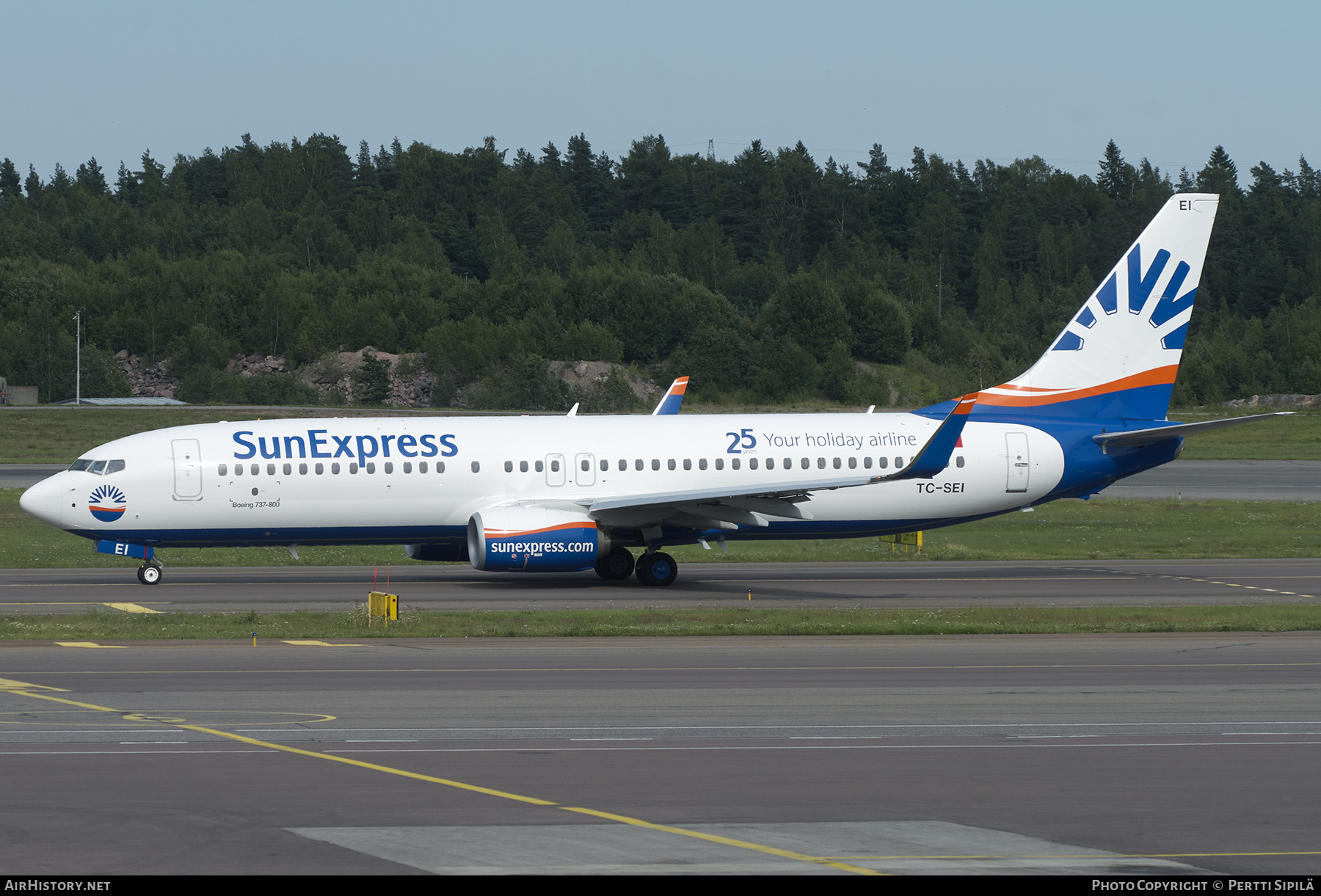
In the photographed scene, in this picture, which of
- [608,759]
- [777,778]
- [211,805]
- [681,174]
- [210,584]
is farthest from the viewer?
[681,174]

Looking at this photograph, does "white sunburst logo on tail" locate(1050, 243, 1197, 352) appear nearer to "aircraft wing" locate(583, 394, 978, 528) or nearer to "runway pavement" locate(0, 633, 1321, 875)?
"aircraft wing" locate(583, 394, 978, 528)

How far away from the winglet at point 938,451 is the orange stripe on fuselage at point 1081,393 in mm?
4730

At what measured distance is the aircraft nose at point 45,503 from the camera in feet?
104

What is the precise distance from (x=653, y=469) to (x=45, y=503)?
44.5 feet

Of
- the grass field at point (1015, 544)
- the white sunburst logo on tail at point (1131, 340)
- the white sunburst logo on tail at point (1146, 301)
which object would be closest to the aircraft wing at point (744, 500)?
the white sunburst logo on tail at point (1131, 340)

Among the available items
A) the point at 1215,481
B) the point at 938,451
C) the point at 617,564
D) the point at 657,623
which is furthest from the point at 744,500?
the point at 1215,481

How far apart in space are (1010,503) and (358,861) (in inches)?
1061

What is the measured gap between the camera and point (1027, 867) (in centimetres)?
1020

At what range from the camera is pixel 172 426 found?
86.7 m

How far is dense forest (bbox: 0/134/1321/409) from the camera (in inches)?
4934

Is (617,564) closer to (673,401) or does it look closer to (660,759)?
(673,401)

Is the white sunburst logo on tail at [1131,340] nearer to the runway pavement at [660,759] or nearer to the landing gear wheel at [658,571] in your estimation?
the landing gear wheel at [658,571]
